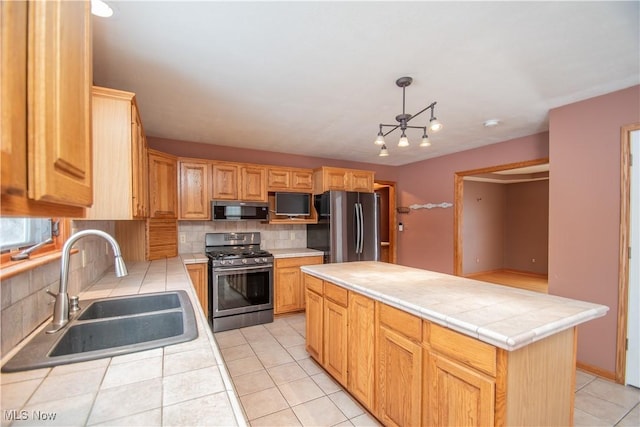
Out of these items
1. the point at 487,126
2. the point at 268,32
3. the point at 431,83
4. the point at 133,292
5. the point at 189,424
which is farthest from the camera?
the point at 487,126

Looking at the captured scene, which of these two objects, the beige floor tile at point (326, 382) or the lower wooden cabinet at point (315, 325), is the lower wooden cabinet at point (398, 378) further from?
the lower wooden cabinet at point (315, 325)

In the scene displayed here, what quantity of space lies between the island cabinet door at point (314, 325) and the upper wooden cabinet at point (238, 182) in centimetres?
182

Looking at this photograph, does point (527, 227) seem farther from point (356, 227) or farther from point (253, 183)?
point (253, 183)

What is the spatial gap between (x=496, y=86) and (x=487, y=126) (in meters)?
1.03

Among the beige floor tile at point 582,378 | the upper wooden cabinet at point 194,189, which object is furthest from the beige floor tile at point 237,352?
the beige floor tile at point 582,378

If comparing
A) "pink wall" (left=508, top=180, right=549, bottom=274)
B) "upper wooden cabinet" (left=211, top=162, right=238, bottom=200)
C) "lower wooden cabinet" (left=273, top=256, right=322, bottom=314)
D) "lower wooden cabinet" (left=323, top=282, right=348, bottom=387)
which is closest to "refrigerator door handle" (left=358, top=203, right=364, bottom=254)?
"lower wooden cabinet" (left=273, top=256, right=322, bottom=314)

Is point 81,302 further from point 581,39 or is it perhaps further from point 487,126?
point 487,126

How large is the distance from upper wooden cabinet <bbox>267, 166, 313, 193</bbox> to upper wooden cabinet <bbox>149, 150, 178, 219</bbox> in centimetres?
123

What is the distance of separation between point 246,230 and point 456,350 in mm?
3432

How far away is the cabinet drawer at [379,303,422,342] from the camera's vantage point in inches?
58.4

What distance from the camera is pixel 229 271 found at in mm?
3412

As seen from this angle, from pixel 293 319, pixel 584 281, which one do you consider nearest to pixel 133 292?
pixel 293 319

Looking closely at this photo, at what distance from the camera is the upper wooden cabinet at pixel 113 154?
5.25 feet

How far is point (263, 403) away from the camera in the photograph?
2.07m
